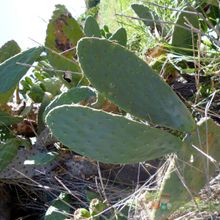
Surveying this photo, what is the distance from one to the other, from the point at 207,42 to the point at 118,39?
32 cm

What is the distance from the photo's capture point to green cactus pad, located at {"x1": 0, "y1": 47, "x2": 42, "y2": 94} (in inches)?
66.0

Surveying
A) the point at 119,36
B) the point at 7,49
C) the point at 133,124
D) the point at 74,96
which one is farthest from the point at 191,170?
the point at 7,49

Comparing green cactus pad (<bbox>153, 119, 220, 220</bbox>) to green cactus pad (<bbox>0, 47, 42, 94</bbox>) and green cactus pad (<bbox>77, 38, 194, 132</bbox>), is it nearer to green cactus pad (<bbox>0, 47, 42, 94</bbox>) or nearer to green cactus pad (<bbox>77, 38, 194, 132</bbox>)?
green cactus pad (<bbox>77, 38, 194, 132</bbox>)

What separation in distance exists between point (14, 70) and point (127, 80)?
0.60m

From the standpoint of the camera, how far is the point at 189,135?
3.93 ft

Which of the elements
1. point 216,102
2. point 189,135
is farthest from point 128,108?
point 216,102

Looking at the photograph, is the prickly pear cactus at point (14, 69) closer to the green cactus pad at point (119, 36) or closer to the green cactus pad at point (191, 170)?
the green cactus pad at point (119, 36)

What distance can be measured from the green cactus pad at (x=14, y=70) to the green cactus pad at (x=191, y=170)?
28.3 inches

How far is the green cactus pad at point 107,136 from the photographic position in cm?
116

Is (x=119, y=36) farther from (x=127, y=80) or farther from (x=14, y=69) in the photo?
(x=127, y=80)

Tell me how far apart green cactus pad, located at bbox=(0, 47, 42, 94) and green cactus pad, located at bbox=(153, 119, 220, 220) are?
719 mm

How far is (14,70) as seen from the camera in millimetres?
1680

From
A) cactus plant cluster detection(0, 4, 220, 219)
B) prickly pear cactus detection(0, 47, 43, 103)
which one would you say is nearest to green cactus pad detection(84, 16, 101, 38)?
prickly pear cactus detection(0, 47, 43, 103)

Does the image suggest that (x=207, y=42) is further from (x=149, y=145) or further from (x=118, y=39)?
(x=149, y=145)
